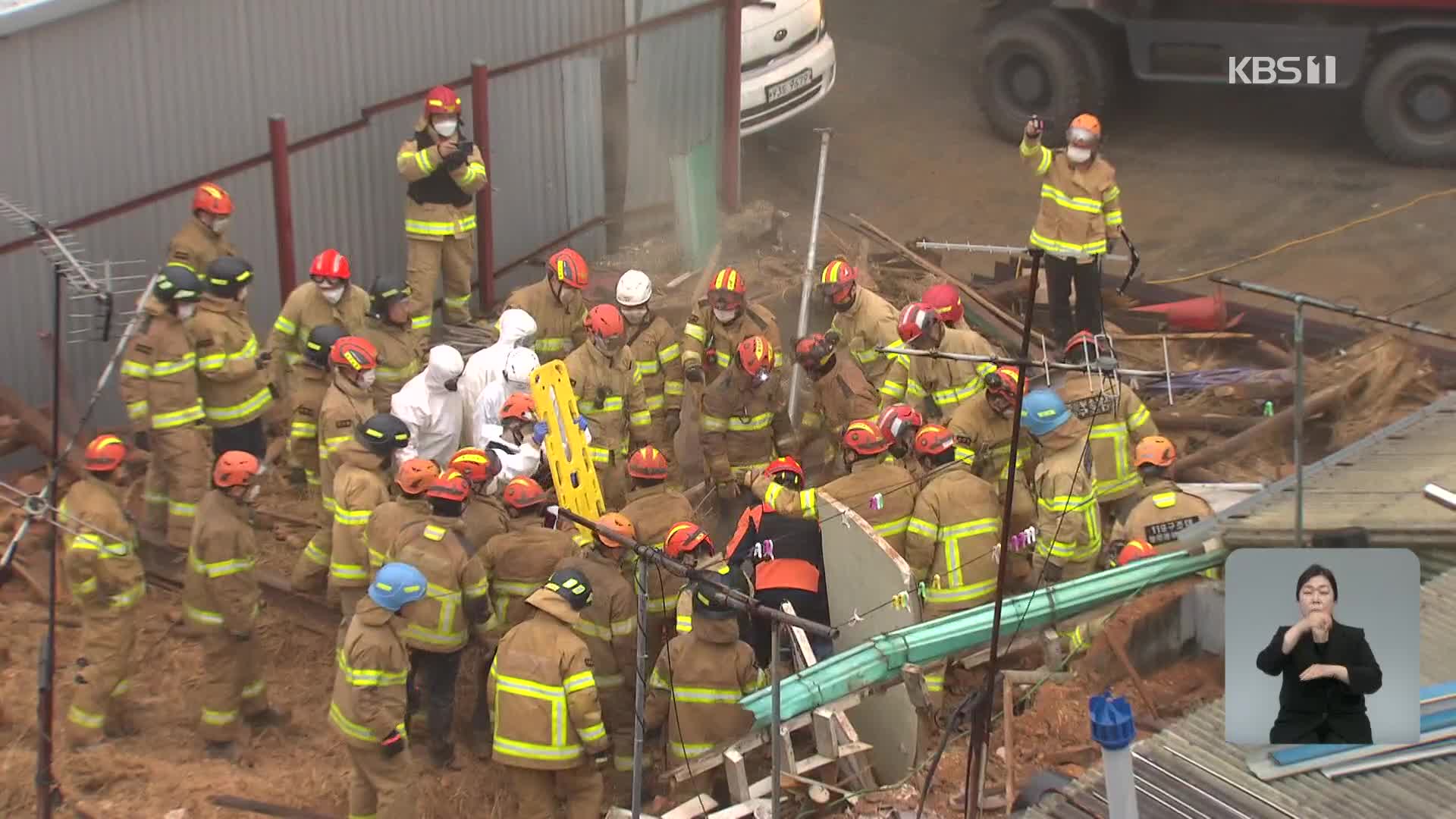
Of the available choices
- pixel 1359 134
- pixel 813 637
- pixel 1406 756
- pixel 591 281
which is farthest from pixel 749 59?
pixel 1406 756

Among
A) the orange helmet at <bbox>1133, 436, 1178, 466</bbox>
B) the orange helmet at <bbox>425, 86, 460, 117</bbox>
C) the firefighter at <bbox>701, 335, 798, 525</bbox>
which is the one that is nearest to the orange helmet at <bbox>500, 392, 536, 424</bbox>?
the firefighter at <bbox>701, 335, 798, 525</bbox>

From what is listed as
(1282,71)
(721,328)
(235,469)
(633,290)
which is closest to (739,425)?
(721,328)

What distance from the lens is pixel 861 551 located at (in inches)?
362

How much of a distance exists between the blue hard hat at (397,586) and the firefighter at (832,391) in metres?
3.57

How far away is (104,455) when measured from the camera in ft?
30.5

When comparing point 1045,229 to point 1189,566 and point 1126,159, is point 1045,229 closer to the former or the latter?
point 1126,159

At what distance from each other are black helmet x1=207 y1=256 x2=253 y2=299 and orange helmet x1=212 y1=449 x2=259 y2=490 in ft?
5.81

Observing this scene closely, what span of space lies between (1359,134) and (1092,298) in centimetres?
618

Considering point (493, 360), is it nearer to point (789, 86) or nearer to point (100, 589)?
point (100, 589)

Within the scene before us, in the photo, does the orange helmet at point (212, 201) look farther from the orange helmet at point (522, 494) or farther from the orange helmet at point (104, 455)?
the orange helmet at point (522, 494)

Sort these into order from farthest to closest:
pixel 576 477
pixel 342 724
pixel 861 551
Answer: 1. pixel 576 477
2. pixel 861 551
3. pixel 342 724

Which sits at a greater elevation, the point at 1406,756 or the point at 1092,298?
the point at 1092,298

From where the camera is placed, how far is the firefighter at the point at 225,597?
30.8ft

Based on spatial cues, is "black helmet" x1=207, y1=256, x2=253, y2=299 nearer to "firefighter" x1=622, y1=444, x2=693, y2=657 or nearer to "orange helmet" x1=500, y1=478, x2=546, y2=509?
"orange helmet" x1=500, y1=478, x2=546, y2=509
